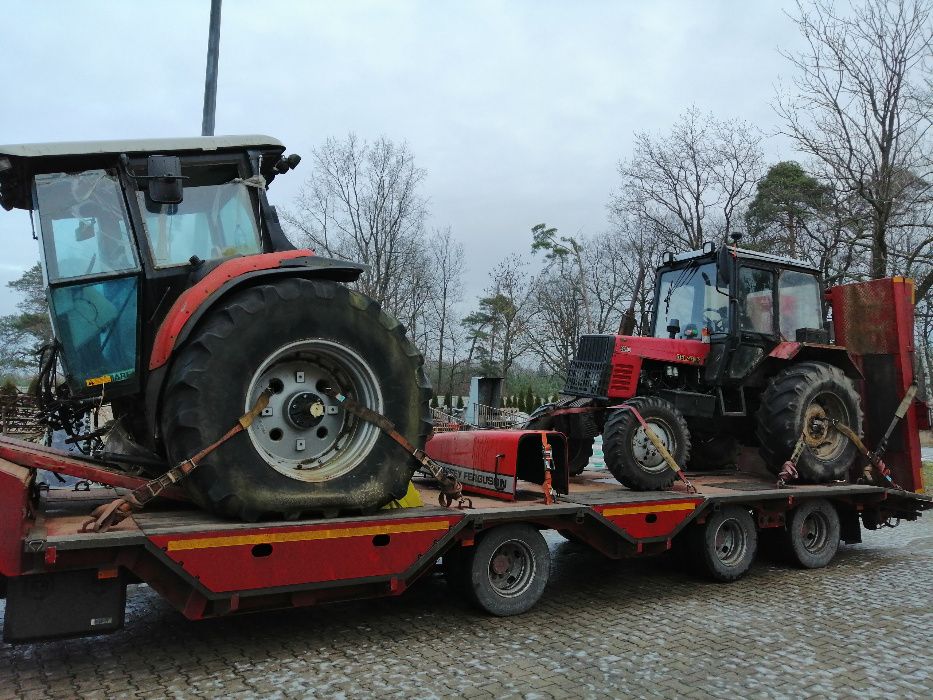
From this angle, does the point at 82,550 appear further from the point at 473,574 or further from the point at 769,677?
the point at 769,677

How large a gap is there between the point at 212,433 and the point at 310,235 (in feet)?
82.1

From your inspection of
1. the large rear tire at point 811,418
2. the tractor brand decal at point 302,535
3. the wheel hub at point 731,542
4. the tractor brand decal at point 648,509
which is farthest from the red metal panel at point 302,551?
the large rear tire at point 811,418

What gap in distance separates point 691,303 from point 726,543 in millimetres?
2970

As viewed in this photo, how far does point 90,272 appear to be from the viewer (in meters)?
4.75

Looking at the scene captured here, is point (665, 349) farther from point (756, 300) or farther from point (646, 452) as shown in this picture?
point (646, 452)

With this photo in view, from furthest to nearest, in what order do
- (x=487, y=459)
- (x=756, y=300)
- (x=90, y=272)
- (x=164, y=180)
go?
(x=756, y=300) → (x=487, y=459) → (x=90, y=272) → (x=164, y=180)

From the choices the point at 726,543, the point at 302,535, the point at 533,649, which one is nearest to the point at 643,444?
the point at 726,543

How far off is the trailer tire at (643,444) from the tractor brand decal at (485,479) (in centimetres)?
127

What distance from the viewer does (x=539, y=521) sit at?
5.80m

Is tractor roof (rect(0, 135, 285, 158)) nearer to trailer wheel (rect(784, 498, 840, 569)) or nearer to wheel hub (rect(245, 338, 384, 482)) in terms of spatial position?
wheel hub (rect(245, 338, 384, 482))

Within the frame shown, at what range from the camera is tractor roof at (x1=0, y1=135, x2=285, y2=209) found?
182 inches

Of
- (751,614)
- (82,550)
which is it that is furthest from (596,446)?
(82,550)

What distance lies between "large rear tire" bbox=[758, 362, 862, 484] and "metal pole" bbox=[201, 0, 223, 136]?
709cm

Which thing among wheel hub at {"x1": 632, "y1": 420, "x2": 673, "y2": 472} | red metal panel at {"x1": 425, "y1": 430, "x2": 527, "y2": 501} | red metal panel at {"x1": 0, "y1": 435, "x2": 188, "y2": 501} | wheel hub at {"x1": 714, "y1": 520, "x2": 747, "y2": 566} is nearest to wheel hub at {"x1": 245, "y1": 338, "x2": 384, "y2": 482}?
red metal panel at {"x1": 0, "y1": 435, "x2": 188, "y2": 501}
